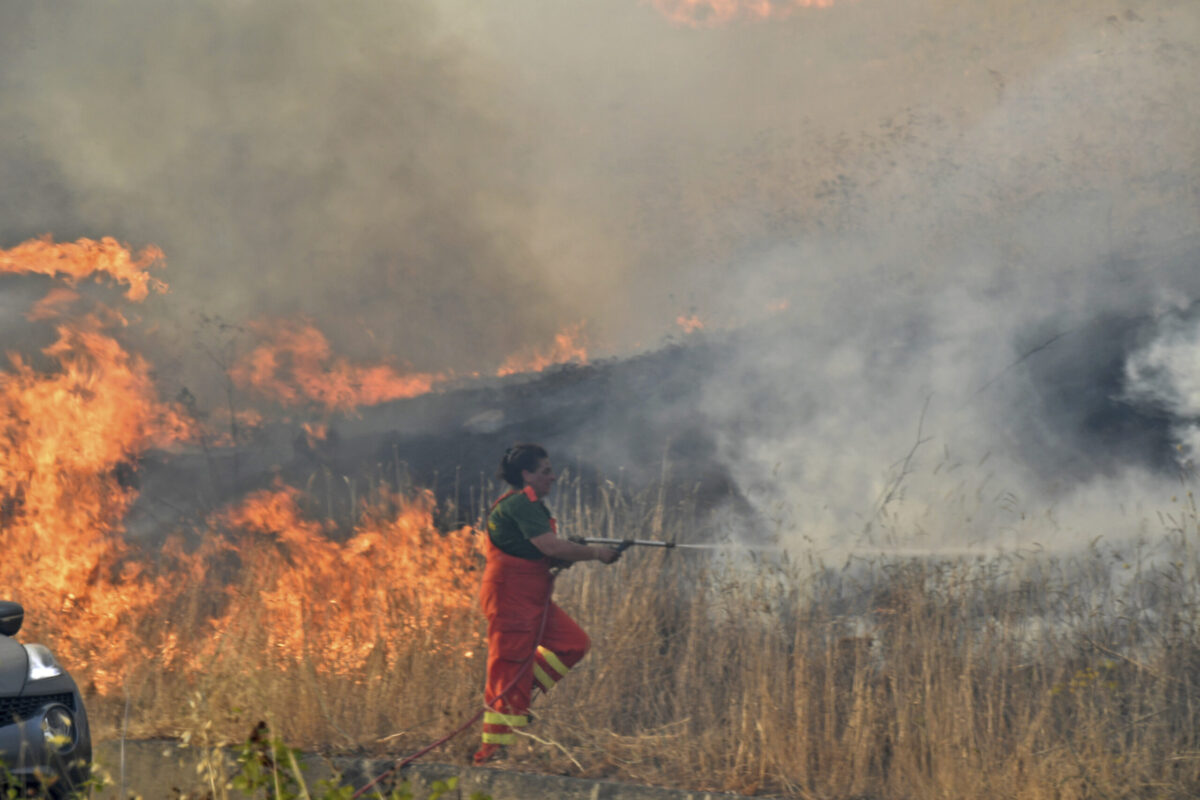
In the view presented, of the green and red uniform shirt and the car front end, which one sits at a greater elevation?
the green and red uniform shirt

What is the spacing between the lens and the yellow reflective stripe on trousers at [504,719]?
536cm

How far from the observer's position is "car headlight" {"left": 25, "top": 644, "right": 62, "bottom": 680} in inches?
179

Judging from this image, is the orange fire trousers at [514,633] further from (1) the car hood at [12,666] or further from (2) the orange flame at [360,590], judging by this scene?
(1) the car hood at [12,666]

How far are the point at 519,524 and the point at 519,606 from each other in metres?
0.47

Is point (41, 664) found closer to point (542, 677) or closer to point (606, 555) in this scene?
point (542, 677)

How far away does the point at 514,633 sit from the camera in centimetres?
546

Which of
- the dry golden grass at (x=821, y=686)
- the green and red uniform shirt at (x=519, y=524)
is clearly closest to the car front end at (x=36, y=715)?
the dry golden grass at (x=821, y=686)

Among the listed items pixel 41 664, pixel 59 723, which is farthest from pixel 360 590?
pixel 59 723

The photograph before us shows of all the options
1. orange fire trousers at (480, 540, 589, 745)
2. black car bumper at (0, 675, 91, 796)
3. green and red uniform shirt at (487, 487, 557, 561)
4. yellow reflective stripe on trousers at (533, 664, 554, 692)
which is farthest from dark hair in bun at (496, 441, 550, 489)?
black car bumper at (0, 675, 91, 796)

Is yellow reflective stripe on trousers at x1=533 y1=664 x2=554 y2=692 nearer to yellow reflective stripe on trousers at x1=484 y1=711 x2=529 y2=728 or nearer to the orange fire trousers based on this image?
the orange fire trousers

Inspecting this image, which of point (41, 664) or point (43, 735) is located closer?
point (43, 735)

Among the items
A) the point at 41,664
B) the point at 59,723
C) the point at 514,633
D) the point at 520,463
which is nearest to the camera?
the point at 59,723

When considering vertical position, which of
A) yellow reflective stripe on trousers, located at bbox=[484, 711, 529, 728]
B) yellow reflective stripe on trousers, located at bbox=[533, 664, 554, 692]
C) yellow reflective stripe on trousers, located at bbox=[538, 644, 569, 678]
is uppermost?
yellow reflective stripe on trousers, located at bbox=[538, 644, 569, 678]

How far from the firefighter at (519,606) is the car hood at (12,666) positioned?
2.21 m
